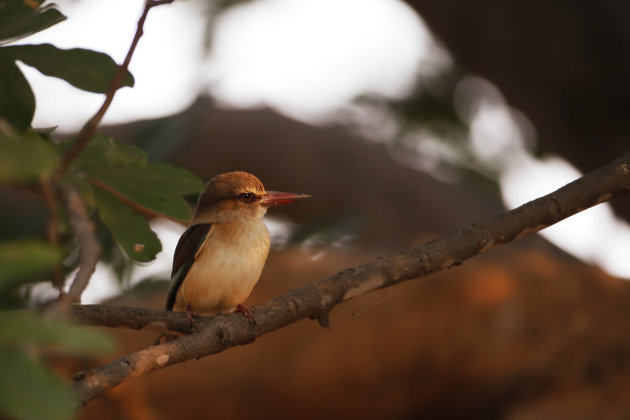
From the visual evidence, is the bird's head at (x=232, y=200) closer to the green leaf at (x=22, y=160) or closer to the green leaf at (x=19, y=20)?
the green leaf at (x=19, y=20)

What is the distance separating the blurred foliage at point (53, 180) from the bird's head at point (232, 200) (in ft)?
4.13

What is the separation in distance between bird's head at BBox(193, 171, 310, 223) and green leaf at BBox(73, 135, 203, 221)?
1317 mm

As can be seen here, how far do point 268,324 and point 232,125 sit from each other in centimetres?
561

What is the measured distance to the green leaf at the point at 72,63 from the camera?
5.08 feet

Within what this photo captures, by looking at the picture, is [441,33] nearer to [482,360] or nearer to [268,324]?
[482,360]

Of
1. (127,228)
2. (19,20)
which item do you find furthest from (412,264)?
(19,20)

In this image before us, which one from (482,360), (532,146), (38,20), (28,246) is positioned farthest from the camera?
(532,146)

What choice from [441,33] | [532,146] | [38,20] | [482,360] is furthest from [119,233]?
[532,146]

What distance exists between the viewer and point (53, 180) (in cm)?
133

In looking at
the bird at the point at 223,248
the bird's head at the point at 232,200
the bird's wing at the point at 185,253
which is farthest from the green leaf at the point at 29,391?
the bird's head at the point at 232,200

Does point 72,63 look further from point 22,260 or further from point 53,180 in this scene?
point 22,260

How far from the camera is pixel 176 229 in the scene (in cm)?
477

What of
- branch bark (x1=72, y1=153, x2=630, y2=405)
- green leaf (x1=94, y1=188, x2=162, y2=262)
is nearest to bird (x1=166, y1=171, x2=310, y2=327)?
branch bark (x1=72, y1=153, x2=630, y2=405)

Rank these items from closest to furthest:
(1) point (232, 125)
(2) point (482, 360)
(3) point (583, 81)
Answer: (3) point (583, 81), (2) point (482, 360), (1) point (232, 125)
